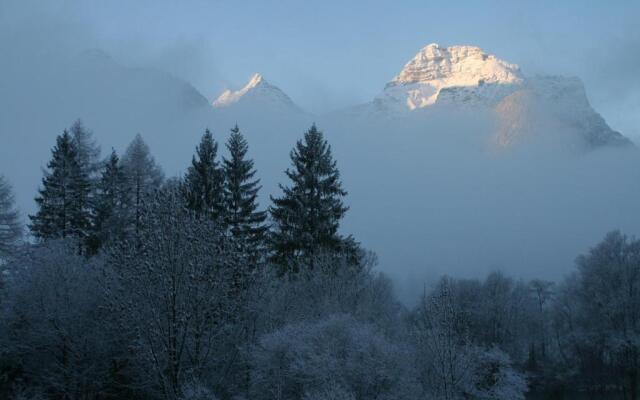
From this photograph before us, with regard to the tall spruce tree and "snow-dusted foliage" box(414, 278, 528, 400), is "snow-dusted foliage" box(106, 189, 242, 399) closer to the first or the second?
"snow-dusted foliage" box(414, 278, 528, 400)

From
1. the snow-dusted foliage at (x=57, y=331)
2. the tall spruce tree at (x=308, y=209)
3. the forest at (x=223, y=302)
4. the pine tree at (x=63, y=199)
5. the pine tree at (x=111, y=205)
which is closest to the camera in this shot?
the forest at (x=223, y=302)

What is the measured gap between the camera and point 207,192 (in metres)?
33.3

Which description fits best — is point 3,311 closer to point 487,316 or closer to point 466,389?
point 466,389

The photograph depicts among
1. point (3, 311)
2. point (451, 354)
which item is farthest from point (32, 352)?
point (451, 354)

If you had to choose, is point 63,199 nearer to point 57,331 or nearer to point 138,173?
point 138,173

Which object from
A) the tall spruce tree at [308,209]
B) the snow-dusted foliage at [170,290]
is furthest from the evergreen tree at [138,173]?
the snow-dusted foliage at [170,290]


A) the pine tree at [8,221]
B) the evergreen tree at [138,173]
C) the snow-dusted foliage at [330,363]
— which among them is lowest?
the snow-dusted foliage at [330,363]

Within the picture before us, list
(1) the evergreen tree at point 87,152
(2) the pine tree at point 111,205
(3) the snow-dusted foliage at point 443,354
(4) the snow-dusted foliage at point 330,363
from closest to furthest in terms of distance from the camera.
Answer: (4) the snow-dusted foliage at point 330,363 < (3) the snow-dusted foliage at point 443,354 < (2) the pine tree at point 111,205 < (1) the evergreen tree at point 87,152

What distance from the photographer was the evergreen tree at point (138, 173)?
39.8 m

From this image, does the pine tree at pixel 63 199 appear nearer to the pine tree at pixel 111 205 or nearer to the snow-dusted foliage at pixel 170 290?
the pine tree at pixel 111 205

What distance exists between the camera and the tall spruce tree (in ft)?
113

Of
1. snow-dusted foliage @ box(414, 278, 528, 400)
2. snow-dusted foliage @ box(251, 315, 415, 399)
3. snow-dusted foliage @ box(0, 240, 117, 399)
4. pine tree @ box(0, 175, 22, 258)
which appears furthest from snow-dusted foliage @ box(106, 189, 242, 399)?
pine tree @ box(0, 175, 22, 258)

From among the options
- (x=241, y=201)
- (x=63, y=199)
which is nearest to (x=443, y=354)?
(x=241, y=201)

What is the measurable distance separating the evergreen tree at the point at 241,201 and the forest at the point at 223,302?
94 mm
